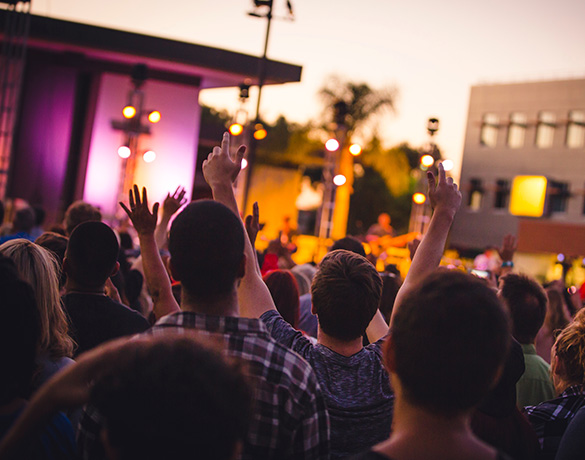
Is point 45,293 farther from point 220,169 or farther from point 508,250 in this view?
point 508,250

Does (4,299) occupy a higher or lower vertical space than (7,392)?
higher

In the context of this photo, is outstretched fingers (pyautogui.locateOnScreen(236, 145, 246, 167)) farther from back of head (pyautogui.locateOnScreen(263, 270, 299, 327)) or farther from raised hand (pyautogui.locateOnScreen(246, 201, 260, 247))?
back of head (pyautogui.locateOnScreen(263, 270, 299, 327))

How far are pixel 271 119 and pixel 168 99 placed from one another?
27518 mm

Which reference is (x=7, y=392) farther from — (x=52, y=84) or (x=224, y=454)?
(x=52, y=84)

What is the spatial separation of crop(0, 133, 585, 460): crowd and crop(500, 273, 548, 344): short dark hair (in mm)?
631

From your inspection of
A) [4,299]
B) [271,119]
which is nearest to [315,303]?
[4,299]

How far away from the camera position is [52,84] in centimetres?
2012

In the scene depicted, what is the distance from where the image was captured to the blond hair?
2404mm

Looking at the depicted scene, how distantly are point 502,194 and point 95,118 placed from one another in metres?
31.7

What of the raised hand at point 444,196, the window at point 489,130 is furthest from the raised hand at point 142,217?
the window at point 489,130

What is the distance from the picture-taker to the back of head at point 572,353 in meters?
3.03

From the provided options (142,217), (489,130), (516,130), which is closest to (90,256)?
(142,217)

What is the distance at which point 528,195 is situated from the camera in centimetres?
3834

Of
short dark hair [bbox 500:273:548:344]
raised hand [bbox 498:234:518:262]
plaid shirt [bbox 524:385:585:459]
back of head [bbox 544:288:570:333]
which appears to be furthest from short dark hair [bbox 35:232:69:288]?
back of head [bbox 544:288:570:333]
